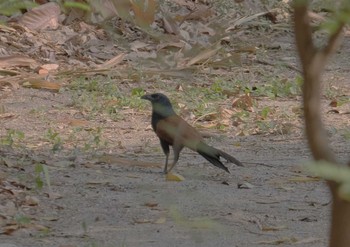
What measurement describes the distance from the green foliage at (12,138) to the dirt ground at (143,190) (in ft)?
0.19

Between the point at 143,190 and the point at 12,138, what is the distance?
2.39m

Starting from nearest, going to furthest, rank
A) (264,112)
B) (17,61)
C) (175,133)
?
1. (175,133)
2. (264,112)
3. (17,61)

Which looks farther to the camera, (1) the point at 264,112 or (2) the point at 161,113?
(1) the point at 264,112

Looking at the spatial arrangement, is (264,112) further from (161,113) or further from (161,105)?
(161,113)

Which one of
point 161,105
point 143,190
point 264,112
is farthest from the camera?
point 264,112

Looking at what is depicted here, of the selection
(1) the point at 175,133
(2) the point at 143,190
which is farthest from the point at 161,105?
(2) the point at 143,190

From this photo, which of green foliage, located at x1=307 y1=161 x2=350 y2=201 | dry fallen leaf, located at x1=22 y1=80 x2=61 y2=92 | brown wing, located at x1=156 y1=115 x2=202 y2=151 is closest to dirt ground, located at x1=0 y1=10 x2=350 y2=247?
brown wing, located at x1=156 y1=115 x2=202 y2=151

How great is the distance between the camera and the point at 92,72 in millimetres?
9961

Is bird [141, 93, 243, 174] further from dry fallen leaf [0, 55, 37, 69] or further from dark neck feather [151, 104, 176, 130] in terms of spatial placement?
dry fallen leaf [0, 55, 37, 69]

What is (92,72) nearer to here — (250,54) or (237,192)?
(250,54)

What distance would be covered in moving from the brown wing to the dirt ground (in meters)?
0.21

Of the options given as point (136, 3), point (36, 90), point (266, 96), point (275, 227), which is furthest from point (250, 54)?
point (136, 3)

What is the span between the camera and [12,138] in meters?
7.32

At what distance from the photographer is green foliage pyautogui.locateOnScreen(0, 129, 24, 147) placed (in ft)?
22.8
